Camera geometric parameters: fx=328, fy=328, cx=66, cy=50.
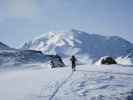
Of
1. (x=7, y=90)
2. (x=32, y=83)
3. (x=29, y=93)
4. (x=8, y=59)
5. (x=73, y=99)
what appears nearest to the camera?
(x=73, y=99)

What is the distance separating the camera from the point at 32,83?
38969mm

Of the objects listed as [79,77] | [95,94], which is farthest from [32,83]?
[95,94]

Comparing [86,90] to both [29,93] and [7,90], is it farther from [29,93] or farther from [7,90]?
[7,90]

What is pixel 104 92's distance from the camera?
109 ft

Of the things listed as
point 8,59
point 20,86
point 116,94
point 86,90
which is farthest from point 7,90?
point 8,59

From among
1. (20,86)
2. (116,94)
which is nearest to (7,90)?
(20,86)

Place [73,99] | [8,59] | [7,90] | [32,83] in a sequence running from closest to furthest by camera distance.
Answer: [73,99]
[7,90]
[32,83]
[8,59]

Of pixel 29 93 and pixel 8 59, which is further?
pixel 8 59

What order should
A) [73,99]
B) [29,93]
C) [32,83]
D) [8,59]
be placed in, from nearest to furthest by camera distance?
[73,99]
[29,93]
[32,83]
[8,59]

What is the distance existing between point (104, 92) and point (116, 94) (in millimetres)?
1340

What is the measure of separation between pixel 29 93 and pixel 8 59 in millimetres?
71216

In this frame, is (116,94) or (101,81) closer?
(116,94)

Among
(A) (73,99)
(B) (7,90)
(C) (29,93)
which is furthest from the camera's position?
(B) (7,90)

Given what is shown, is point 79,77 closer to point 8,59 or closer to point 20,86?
point 20,86
